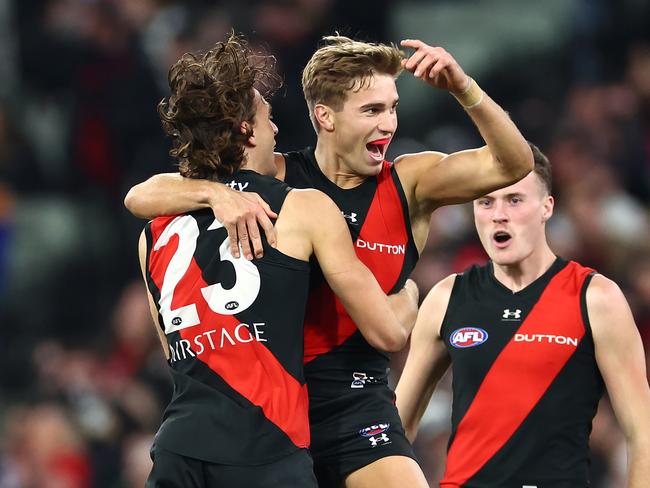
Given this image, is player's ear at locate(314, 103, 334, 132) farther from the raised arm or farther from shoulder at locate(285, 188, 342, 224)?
shoulder at locate(285, 188, 342, 224)

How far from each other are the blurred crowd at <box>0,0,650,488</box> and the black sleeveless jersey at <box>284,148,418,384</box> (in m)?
4.03

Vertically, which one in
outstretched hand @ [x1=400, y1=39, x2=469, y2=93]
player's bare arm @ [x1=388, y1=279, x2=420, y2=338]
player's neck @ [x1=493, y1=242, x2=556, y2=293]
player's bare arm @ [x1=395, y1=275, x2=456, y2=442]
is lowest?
player's bare arm @ [x1=395, y1=275, x2=456, y2=442]

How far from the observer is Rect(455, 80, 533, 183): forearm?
13.7 feet

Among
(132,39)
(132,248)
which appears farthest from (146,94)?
(132,248)

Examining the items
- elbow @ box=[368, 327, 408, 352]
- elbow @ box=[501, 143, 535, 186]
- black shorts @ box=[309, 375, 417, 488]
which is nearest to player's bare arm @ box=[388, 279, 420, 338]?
elbow @ box=[368, 327, 408, 352]

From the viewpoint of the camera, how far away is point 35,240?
10406mm

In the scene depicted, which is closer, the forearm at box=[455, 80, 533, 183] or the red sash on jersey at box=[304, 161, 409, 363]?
the forearm at box=[455, 80, 533, 183]

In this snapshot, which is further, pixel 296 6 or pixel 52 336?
pixel 296 6

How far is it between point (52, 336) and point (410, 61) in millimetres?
6405

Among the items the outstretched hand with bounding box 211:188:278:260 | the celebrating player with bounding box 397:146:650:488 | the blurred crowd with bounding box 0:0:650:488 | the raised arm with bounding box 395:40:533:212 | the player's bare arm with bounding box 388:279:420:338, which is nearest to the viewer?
the outstretched hand with bounding box 211:188:278:260

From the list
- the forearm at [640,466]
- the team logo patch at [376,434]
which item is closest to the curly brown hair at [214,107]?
the team logo patch at [376,434]

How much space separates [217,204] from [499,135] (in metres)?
1.02

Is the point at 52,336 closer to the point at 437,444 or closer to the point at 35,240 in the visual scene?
the point at 35,240

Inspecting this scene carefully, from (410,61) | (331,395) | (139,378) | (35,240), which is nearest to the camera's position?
(410,61)
